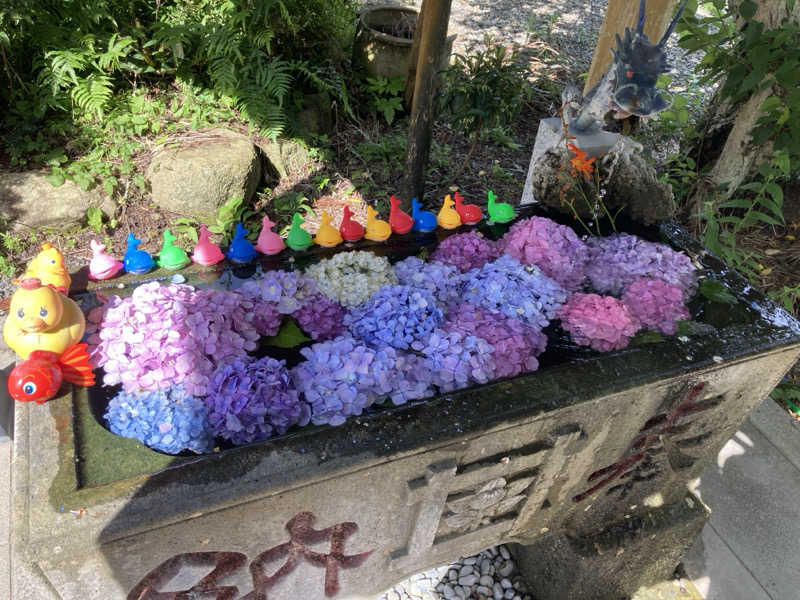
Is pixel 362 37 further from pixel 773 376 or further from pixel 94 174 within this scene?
pixel 773 376

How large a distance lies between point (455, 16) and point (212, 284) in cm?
702

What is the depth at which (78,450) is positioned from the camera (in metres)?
1.49

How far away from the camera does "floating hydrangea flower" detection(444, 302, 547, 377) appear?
184 cm

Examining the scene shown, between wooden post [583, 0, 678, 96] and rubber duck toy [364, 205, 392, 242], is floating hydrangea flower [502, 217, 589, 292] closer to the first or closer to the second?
rubber duck toy [364, 205, 392, 242]

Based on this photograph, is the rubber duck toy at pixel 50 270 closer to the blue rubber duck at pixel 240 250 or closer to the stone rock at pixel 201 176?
the blue rubber duck at pixel 240 250

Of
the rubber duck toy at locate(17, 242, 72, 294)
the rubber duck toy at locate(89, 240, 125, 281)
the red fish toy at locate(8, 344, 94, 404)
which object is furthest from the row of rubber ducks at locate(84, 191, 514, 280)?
the red fish toy at locate(8, 344, 94, 404)

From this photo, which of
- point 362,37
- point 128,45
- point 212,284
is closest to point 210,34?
point 128,45

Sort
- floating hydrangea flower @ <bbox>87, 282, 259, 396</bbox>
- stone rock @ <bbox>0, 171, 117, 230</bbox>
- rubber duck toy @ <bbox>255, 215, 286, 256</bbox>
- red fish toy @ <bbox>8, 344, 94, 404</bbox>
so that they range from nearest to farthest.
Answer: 1. red fish toy @ <bbox>8, 344, 94, 404</bbox>
2. floating hydrangea flower @ <bbox>87, 282, 259, 396</bbox>
3. rubber duck toy @ <bbox>255, 215, 286, 256</bbox>
4. stone rock @ <bbox>0, 171, 117, 230</bbox>

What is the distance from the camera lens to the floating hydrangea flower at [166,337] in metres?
1.63

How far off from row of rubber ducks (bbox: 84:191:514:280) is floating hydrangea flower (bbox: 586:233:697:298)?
472mm

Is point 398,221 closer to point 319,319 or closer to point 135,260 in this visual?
point 319,319

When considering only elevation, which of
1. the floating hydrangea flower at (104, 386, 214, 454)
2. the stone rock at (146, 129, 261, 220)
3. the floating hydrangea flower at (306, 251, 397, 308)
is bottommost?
the stone rock at (146, 129, 261, 220)

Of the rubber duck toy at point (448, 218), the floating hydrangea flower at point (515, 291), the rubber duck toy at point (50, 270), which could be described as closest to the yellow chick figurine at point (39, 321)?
the rubber duck toy at point (50, 270)

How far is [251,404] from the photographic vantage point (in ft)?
5.12
